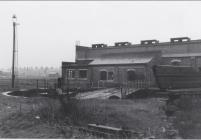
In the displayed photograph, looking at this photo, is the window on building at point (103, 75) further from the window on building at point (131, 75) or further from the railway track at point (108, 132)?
the railway track at point (108, 132)

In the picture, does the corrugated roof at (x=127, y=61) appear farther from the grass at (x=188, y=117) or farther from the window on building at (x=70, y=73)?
the grass at (x=188, y=117)

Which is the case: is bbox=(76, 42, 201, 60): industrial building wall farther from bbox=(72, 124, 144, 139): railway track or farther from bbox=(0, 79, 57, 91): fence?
bbox=(72, 124, 144, 139): railway track

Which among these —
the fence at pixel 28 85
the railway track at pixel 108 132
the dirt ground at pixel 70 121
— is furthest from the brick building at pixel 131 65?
the railway track at pixel 108 132

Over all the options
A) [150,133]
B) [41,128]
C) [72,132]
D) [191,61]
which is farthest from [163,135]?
[191,61]

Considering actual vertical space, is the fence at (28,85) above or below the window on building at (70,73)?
below

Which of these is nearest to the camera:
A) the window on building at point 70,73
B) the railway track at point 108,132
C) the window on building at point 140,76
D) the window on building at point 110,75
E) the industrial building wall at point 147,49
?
the railway track at point 108,132

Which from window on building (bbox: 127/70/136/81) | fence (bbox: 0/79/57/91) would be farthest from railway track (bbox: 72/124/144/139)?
window on building (bbox: 127/70/136/81)

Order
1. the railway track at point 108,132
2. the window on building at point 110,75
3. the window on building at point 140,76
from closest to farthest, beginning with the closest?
the railway track at point 108,132 < the window on building at point 140,76 < the window on building at point 110,75

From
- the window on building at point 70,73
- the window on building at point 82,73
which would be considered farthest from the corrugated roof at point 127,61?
the window on building at point 70,73

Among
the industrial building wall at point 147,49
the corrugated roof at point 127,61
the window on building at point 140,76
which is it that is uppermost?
the industrial building wall at point 147,49

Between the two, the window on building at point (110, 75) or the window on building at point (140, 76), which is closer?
the window on building at point (140, 76)

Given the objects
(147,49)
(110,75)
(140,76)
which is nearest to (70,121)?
(140,76)

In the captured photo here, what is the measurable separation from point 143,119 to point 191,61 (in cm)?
2480

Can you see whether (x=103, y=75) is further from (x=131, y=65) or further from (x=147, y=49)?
(x=147, y=49)
